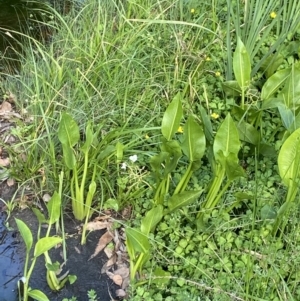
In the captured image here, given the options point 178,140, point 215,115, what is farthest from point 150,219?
point 215,115

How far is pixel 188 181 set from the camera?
248 centimetres

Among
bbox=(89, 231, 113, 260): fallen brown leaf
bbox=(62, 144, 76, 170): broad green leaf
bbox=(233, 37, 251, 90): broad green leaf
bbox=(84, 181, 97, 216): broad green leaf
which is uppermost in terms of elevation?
bbox=(233, 37, 251, 90): broad green leaf

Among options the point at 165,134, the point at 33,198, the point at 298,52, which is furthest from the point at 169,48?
the point at 33,198

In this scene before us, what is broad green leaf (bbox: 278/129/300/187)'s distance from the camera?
6.87 ft

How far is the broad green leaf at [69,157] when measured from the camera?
230 cm

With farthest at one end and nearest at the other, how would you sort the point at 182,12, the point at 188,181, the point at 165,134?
the point at 182,12 → the point at 188,181 → the point at 165,134

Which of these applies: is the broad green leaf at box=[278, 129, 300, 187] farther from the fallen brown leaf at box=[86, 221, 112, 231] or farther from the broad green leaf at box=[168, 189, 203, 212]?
the fallen brown leaf at box=[86, 221, 112, 231]

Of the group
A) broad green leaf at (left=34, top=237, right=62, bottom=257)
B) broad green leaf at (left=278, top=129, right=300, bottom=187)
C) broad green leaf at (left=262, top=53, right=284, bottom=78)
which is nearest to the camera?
broad green leaf at (left=34, top=237, right=62, bottom=257)

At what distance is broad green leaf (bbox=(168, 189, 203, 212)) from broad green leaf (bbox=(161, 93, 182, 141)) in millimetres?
260

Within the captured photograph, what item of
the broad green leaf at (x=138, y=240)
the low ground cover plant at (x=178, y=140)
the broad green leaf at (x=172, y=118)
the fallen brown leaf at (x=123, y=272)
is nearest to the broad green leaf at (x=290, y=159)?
the low ground cover plant at (x=178, y=140)

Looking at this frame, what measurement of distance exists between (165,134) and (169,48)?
38.2 inches

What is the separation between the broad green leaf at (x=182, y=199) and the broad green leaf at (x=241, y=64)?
25.4 inches

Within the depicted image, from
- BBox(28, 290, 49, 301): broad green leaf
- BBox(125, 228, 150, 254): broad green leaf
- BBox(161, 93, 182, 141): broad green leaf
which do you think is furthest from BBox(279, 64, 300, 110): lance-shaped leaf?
BBox(28, 290, 49, 301): broad green leaf

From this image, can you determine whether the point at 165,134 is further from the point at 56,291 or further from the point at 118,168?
the point at 56,291
